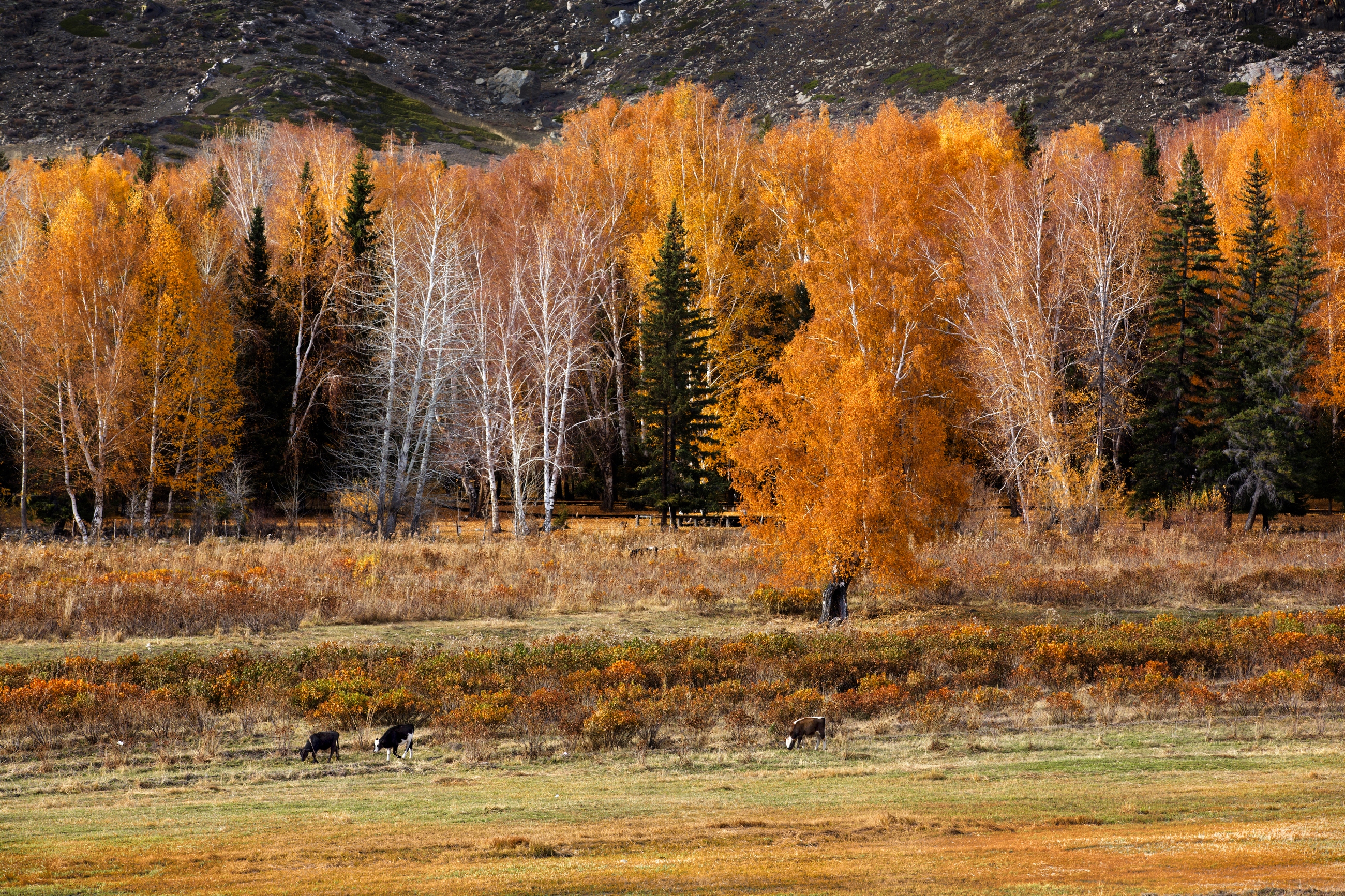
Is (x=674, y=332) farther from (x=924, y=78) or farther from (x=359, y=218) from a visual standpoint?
(x=924, y=78)

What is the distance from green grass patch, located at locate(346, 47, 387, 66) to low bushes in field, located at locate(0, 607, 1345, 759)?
586ft

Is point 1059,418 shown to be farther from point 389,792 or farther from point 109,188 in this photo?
point 109,188

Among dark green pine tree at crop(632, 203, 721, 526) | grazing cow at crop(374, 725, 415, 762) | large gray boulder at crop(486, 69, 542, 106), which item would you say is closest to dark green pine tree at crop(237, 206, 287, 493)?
dark green pine tree at crop(632, 203, 721, 526)

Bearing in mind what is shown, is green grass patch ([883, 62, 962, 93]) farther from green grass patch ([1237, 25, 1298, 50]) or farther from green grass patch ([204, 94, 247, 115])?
green grass patch ([204, 94, 247, 115])

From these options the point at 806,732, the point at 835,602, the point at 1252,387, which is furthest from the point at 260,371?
the point at 1252,387

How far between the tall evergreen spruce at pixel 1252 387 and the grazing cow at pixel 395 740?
124 ft

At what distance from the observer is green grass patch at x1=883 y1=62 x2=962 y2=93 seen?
146625 mm

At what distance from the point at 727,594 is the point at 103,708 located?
17.6 metres

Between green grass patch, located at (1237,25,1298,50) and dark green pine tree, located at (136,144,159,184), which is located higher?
green grass patch, located at (1237,25,1298,50)

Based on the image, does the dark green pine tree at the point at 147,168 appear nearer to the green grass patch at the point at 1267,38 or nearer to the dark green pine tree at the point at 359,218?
the dark green pine tree at the point at 359,218

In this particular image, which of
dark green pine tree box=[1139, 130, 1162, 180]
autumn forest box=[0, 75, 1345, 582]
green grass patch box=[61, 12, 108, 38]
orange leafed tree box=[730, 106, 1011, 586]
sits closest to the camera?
orange leafed tree box=[730, 106, 1011, 586]

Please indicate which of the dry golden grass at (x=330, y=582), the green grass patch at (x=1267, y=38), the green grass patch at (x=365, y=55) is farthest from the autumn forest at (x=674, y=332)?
the green grass patch at (x=365, y=55)

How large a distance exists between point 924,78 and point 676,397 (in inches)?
4734

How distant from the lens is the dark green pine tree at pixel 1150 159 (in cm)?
6362
